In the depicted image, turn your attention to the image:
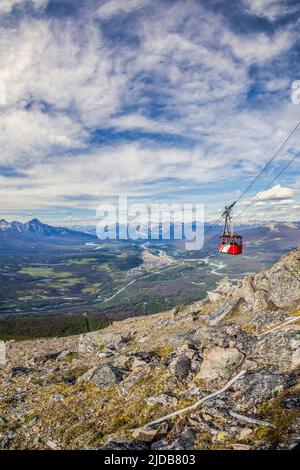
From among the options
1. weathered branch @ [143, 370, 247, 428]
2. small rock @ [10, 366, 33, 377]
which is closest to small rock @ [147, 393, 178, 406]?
weathered branch @ [143, 370, 247, 428]

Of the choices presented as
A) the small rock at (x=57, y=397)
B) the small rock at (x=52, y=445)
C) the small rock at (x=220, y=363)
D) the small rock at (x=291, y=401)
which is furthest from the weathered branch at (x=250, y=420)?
the small rock at (x=57, y=397)

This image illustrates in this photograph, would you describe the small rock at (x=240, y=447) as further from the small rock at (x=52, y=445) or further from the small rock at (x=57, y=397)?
the small rock at (x=57, y=397)

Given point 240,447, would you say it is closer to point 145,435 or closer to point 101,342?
point 145,435

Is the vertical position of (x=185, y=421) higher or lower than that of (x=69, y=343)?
higher

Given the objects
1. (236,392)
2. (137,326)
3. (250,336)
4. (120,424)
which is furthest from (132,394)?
(137,326)

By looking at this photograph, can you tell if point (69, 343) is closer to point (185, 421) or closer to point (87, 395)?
point (87, 395)

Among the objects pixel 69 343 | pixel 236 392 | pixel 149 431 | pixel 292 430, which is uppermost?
pixel 292 430
